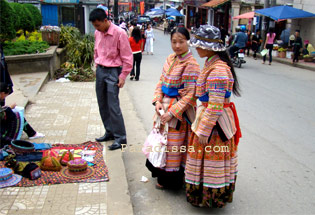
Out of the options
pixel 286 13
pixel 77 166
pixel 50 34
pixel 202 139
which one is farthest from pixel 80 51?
pixel 286 13

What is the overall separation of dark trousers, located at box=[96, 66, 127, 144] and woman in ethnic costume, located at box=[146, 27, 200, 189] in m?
1.06

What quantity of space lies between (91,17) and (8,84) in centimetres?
149

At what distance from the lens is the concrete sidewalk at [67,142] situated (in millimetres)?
3313

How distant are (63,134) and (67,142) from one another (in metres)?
0.37

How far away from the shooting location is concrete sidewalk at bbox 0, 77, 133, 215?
331cm

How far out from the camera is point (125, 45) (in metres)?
4.64

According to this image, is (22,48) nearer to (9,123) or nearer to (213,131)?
(9,123)

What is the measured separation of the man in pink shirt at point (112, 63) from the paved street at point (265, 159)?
22.3 inches

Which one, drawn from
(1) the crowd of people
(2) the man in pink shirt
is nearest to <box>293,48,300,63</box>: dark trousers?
(2) the man in pink shirt

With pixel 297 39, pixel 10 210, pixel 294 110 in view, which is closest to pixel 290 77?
pixel 297 39

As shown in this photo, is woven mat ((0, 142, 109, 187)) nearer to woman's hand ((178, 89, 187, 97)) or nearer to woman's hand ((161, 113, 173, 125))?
woman's hand ((161, 113, 173, 125))

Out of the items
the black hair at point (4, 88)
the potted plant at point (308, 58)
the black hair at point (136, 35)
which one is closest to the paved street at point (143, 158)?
the black hair at point (4, 88)

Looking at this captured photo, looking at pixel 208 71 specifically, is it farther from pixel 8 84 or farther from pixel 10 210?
pixel 8 84

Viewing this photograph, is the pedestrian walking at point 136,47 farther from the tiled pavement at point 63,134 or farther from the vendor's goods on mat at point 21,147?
the vendor's goods on mat at point 21,147
